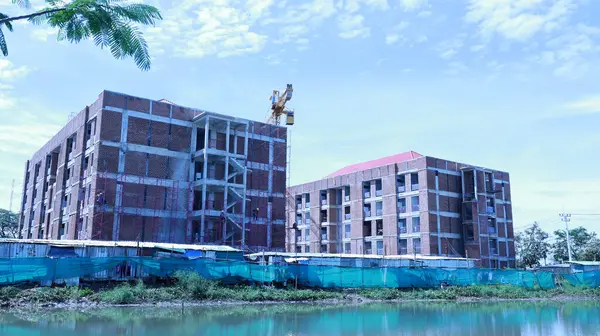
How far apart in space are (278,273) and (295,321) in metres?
12.0

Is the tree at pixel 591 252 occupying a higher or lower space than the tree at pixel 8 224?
lower

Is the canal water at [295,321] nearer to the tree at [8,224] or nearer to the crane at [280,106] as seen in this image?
the crane at [280,106]

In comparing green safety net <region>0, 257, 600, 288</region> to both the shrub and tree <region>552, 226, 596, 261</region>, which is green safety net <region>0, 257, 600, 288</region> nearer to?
the shrub

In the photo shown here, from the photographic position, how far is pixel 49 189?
5525cm

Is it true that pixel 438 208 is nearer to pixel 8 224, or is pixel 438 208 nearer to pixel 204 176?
pixel 204 176

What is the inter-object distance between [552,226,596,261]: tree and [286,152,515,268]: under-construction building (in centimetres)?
2084

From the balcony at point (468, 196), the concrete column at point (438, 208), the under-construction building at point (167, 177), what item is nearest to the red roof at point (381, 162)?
the concrete column at point (438, 208)

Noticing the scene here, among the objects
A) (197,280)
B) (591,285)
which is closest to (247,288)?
(197,280)

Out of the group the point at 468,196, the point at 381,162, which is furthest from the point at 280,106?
the point at 468,196

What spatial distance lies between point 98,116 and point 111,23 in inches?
1466

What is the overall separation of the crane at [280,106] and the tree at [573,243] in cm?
4755

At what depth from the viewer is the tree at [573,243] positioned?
8200cm

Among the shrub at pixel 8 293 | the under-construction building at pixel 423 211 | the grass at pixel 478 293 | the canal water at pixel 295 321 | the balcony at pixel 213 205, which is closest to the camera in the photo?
the canal water at pixel 295 321

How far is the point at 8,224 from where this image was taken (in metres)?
74.8
